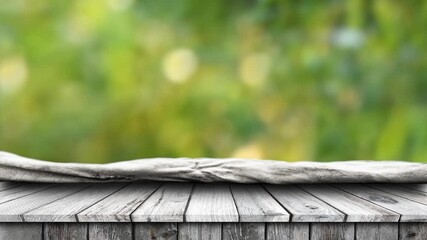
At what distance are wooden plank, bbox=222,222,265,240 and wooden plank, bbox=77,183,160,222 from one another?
0.19m

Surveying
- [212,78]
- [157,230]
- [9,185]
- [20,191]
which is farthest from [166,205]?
[212,78]

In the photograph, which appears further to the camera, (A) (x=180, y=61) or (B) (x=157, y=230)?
(A) (x=180, y=61)

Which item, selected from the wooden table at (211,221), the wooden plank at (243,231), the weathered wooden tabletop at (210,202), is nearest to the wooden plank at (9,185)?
the weathered wooden tabletop at (210,202)

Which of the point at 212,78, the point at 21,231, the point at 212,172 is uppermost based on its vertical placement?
the point at 212,78

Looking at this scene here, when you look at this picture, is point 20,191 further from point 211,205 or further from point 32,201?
point 211,205

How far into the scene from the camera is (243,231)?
3.08 feet

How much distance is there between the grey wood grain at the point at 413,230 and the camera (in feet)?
3.10

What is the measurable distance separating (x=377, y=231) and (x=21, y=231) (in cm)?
69

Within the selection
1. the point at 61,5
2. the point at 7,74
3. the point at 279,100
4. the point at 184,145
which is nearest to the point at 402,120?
the point at 279,100

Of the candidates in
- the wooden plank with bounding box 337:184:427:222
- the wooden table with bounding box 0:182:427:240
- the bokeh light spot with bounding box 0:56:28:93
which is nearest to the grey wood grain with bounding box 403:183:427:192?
the wooden plank with bounding box 337:184:427:222

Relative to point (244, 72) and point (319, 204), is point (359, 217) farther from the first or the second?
point (244, 72)

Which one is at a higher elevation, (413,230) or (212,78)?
(212,78)

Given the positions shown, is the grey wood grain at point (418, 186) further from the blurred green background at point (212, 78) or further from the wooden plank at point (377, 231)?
the blurred green background at point (212, 78)

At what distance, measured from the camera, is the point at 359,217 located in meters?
0.93
